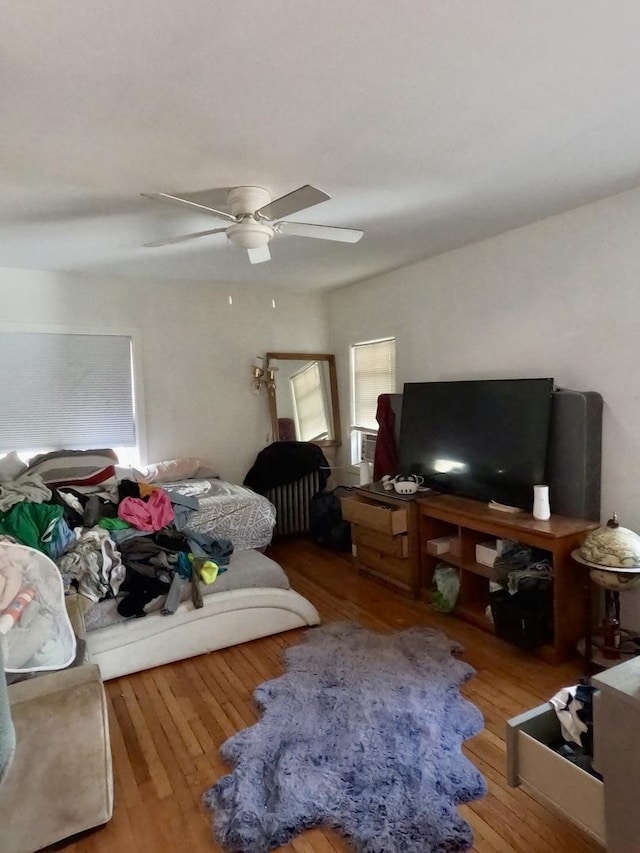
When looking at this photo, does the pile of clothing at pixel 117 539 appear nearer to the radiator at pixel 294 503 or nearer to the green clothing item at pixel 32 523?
the green clothing item at pixel 32 523

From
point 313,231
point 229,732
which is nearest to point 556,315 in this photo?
point 313,231

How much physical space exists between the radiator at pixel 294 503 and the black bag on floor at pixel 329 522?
118mm

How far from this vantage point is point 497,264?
3434mm

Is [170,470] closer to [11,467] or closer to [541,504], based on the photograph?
[11,467]

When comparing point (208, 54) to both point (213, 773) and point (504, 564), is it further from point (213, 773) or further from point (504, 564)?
point (504, 564)

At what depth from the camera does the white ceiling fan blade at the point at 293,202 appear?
205cm

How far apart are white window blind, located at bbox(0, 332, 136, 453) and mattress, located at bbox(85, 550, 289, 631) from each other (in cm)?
185

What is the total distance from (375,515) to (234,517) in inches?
39.3

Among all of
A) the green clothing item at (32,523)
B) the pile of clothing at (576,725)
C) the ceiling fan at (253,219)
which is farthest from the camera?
the green clothing item at (32,523)

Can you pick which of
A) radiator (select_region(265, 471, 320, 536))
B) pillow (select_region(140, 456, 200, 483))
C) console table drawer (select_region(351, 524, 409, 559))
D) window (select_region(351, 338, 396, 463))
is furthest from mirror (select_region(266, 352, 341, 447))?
console table drawer (select_region(351, 524, 409, 559))

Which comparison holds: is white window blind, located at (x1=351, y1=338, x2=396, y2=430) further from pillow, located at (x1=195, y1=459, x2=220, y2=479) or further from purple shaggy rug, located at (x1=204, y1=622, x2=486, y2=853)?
purple shaggy rug, located at (x1=204, y1=622, x2=486, y2=853)

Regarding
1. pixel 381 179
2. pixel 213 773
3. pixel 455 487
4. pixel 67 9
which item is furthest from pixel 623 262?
pixel 213 773

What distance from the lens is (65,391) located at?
4.20 m

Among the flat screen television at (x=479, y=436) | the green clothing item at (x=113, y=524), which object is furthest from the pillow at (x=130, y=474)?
the flat screen television at (x=479, y=436)
